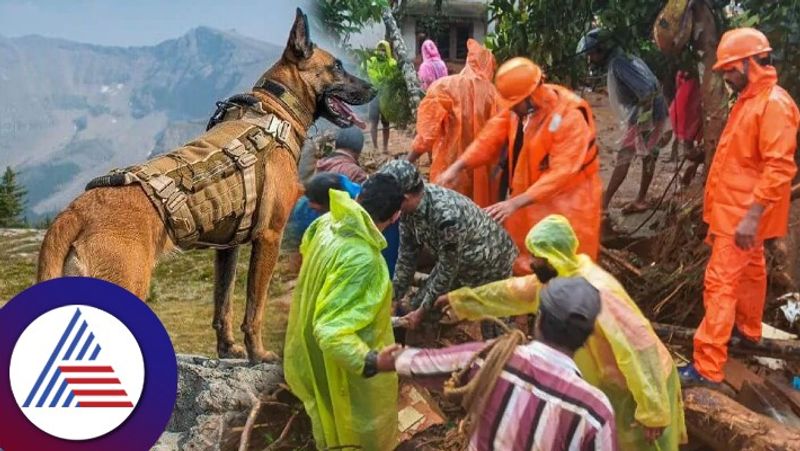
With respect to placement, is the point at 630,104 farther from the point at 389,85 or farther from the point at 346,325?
the point at 346,325

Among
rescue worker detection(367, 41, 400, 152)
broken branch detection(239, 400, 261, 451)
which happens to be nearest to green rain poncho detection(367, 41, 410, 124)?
rescue worker detection(367, 41, 400, 152)

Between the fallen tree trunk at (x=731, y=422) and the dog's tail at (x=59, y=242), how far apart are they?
2.12 meters

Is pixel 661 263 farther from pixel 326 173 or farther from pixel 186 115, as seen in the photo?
pixel 186 115

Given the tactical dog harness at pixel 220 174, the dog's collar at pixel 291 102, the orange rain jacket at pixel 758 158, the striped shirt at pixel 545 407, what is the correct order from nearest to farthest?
the striped shirt at pixel 545 407
the orange rain jacket at pixel 758 158
the tactical dog harness at pixel 220 174
the dog's collar at pixel 291 102

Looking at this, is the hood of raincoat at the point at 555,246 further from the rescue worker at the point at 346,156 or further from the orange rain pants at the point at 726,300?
the rescue worker at the point at 346,156

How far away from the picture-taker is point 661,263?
313 centimetres

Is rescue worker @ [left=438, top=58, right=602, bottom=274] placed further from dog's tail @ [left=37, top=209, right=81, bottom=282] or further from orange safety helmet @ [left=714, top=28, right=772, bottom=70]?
dog's tail @ [left=37, top=209, right=81, bottom=282]

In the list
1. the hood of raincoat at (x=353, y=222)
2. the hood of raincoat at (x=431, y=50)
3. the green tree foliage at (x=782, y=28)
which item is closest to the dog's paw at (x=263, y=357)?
the hood of raincoat at (x=353, y=222)

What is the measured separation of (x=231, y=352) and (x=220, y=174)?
0.72 meters

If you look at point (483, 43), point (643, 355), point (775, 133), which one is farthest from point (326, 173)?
point (775, 133)

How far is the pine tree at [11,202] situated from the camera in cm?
358

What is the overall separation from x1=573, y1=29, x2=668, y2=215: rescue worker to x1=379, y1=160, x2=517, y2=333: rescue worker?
401 millimetres

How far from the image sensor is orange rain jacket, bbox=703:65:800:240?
9.41ft

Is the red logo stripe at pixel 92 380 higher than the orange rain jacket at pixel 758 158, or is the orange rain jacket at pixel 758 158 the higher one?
the orange rain jacket at pixel 758 158
